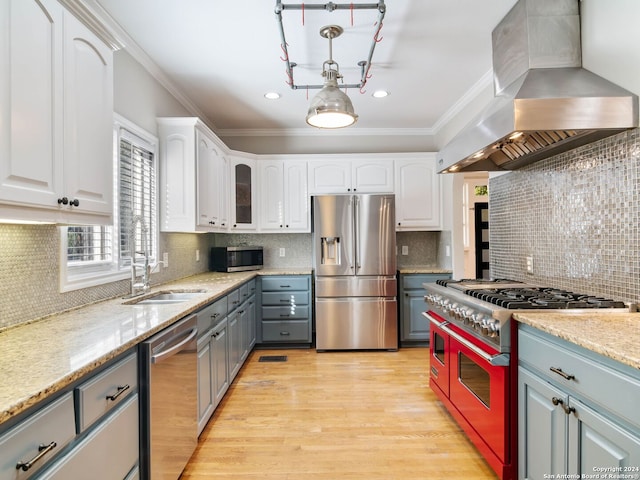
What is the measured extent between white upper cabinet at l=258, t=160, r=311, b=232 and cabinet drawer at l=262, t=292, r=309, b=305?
0.82 meters

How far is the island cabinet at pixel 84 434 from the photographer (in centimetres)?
91

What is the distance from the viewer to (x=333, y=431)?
2410 mm

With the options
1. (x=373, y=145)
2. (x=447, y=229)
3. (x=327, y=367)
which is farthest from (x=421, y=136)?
(x=327, y=367)

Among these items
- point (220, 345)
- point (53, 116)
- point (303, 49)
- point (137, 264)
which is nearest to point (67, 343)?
point (53, 116)

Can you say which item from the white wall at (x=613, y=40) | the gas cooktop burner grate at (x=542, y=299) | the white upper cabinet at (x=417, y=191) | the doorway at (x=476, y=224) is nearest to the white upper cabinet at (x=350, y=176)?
the white upper cabinet at (x=417, y=191)

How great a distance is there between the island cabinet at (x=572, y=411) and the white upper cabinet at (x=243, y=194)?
3219 millimetres

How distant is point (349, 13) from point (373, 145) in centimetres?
252

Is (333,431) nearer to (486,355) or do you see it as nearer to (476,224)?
(486,355)

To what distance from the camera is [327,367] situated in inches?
142

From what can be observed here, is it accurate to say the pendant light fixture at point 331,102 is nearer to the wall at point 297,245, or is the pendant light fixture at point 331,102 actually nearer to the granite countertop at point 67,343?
the granite countertop at point 67,343

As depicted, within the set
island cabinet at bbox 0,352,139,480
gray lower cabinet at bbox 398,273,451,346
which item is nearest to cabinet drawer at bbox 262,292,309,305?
gray lower cabinet at bbox 398,273,451,346

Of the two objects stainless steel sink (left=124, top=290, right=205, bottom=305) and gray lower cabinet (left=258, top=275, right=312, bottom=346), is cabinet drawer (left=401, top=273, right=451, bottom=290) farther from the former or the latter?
stainless steel sink (left=124, top=290, right=205, bottom=305)

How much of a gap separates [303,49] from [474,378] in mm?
2479

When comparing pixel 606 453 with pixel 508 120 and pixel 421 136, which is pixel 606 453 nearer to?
pixel 508 120
